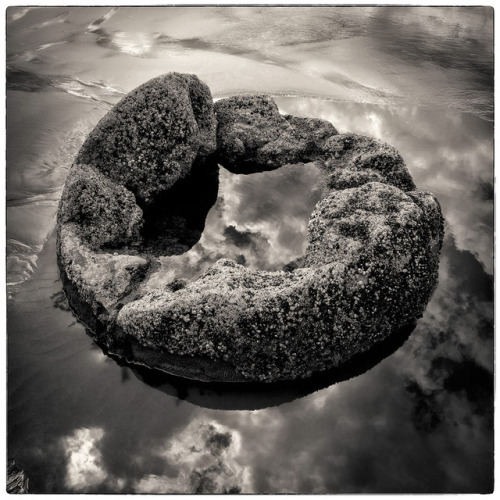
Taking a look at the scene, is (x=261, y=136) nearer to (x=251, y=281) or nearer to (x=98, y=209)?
(x=98, y=209)

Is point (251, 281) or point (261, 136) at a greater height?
point (261, 136)

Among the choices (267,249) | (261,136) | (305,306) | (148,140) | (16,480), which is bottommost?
(16,480)

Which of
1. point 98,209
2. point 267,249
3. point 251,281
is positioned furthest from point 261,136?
point 251,281

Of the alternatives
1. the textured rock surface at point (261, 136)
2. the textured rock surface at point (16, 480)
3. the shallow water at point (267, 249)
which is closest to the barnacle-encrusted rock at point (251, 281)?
the shallow water at point (267, 249)

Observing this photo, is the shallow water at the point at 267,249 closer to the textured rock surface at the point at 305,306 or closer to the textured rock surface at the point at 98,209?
the textured rock surface at the point at 305,306

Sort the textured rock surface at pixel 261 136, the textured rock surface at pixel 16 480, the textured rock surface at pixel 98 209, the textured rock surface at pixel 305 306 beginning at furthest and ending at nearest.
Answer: the textured rock surface at pixel 261 136
the textured rock surface at pixel 98 209
the textured rock surface at pixel 305 306
the textured rock surface at pixel 16 480
